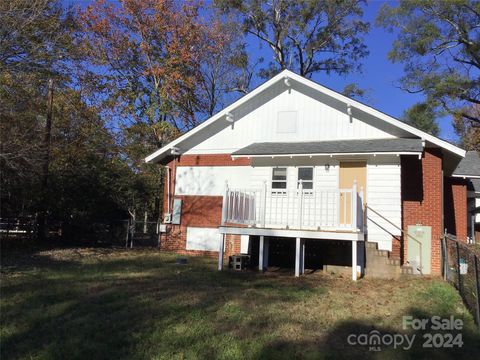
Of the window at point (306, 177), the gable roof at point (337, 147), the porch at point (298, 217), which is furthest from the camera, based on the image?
the window at point (306, 177)

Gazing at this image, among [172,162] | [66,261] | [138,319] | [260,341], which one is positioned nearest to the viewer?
[260,341]

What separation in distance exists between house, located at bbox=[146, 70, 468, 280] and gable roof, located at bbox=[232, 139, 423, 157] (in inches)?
1.4

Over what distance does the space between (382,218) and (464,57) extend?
70.5ft

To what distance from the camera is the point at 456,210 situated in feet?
61.3

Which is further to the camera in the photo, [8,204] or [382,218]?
[8,204]

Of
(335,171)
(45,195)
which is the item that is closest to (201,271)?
(335,171)

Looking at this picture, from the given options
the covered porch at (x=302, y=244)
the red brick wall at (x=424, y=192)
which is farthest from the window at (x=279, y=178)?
the red brick wall at (x=424, y=192)

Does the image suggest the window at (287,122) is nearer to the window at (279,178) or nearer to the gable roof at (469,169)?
the window at (279,178)

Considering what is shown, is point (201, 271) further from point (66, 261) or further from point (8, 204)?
point (8, 204)

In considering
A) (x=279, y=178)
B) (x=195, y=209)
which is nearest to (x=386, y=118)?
(x=279, y=178)

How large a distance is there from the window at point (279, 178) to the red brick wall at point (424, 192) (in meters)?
3.84

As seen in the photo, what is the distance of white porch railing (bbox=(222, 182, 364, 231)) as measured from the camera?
11.5 m

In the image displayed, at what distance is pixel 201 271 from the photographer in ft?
38.2

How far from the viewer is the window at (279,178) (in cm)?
1491
